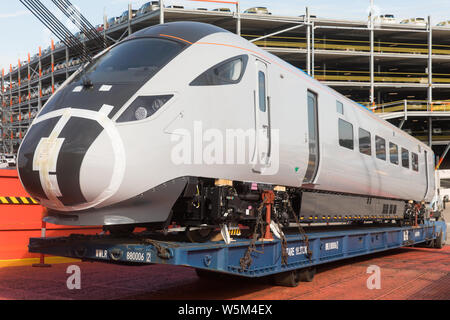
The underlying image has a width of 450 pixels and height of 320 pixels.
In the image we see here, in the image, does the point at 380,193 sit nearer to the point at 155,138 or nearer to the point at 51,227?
the point at 51,227

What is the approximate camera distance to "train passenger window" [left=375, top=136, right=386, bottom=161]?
13.0 meters

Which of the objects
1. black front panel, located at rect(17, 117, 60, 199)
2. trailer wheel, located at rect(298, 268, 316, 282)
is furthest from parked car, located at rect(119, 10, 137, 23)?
black front panel, located at rect(17, 117, 60, 199)

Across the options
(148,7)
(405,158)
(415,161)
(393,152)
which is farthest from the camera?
(148,7)

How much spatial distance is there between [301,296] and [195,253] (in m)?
2.65

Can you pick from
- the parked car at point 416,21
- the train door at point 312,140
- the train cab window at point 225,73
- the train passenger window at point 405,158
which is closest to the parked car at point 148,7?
the parked car at point 416,21

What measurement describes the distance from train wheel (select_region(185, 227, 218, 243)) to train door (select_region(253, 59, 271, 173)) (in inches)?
44.8

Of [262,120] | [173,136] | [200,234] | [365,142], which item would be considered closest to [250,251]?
[200,234]

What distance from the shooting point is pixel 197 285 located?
31.5 feet

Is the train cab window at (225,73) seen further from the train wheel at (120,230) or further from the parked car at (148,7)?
the parked car at (148,7)

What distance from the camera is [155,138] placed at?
618 cm

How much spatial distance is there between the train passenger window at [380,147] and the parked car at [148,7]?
32.5m

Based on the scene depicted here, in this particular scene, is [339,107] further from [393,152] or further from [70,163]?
[70,163]

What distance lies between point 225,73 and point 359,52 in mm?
44242
